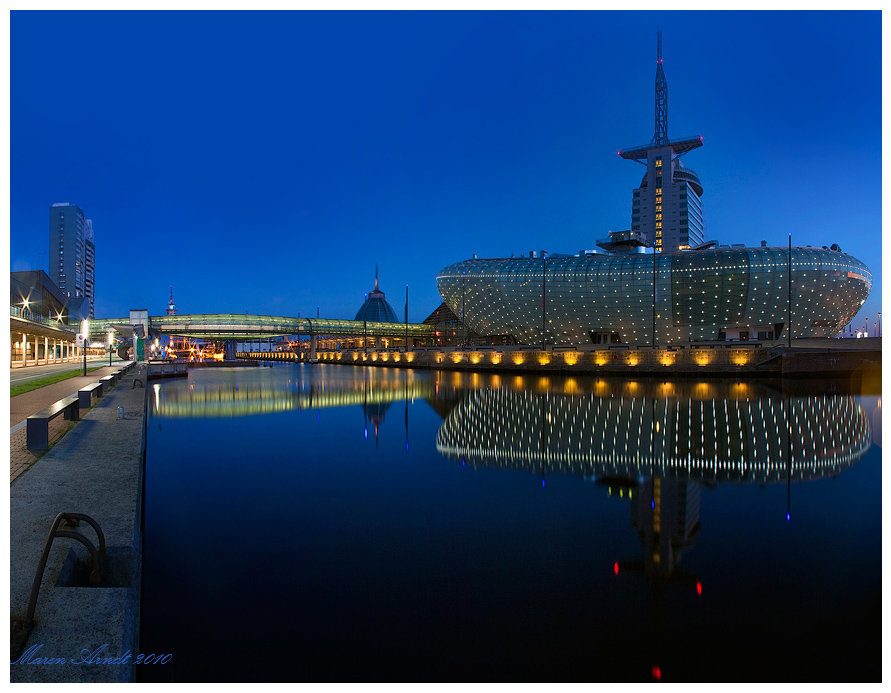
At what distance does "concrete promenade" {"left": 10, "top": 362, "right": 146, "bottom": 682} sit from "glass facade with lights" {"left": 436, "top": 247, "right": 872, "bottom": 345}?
70.0 metres

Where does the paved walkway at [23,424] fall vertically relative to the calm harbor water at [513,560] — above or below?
above

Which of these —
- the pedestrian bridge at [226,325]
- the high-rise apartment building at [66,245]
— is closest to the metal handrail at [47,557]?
the pedestrian bridge at [226,325]

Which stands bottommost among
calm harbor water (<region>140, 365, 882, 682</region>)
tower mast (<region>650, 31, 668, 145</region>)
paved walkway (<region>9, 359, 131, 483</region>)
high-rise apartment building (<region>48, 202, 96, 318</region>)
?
calm harbor water (<region>140, 365, 882, 682</region>)

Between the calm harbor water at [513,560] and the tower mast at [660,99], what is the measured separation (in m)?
151

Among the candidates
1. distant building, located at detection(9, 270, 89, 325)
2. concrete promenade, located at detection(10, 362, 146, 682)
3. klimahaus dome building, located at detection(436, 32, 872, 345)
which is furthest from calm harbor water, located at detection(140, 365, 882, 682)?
klimahaus dome building, located at detection(436, 32, 872, 345)

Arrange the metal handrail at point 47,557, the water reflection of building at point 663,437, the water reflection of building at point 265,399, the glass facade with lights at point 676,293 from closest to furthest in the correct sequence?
the metal handrail at point 47,557 < the water reflection of building at point 663,437 < the water reflection of building at point 265,399 < the glass facade with lights at point 676,293

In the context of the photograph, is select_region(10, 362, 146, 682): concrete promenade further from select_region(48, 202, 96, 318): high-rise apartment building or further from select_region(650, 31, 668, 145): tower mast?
select_region(48, 202, 96, 318): high-rise apartment building

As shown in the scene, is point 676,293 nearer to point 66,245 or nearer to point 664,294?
point 664,294

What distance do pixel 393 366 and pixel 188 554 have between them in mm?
57189

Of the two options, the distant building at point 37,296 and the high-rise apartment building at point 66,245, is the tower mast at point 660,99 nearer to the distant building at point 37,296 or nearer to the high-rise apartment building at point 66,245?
the distant building at point 37,296

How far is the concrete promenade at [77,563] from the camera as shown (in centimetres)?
333

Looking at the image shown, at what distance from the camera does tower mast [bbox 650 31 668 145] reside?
458 ft

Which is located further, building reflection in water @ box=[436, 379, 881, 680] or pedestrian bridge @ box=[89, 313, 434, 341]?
pedestrian bridge @ box=[89, 313, 434, 341]

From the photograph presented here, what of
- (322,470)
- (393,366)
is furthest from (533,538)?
(393,366)
